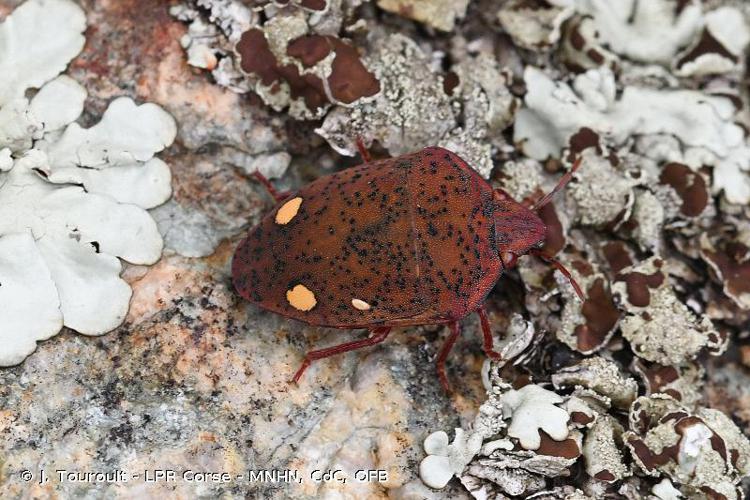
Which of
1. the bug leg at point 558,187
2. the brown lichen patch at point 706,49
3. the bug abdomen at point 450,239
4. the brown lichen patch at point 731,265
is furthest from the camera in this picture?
the brown lichen patch at point 706,49

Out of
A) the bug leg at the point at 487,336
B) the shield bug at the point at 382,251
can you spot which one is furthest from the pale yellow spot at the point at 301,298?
the bug leg at the point at 487,336

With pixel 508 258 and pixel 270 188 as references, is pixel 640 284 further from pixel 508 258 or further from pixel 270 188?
pixel 270 188

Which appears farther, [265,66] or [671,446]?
[265,66]

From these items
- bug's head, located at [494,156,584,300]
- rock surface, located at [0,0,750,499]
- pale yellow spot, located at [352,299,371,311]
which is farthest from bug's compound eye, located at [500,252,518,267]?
pale yellow spot, located at [352,299,371,311]

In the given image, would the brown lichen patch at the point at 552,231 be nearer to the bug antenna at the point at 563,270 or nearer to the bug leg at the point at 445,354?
the bug antenna at the point at 563,270

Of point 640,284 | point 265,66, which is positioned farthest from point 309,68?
point 640,284

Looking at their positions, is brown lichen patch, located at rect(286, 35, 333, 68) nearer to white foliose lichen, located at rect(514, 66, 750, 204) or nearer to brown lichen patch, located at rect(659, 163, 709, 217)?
white foliose lichen, located at rect(514, 66, 750, 204)

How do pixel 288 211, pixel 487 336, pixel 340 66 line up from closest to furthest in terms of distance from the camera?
pixel 288 211 < pixel 487 336 < pixel 340 66
